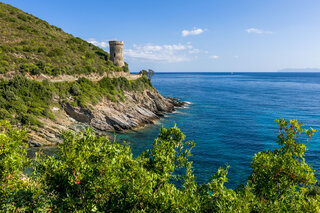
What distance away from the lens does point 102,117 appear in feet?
153

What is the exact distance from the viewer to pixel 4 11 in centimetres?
6975

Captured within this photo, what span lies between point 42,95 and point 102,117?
12.6 metres

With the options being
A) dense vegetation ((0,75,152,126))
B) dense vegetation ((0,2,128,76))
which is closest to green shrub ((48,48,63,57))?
dense vegetation ((0,2,128,76))

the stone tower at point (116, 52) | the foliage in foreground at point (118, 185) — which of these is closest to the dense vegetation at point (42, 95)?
the stone tower at point (116, 52)

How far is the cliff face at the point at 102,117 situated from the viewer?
36.0 meters

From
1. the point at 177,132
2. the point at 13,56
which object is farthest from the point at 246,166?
the point at 13,56

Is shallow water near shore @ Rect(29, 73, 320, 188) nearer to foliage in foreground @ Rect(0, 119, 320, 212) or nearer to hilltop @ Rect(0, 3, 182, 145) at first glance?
hilltop @ Rect(0, 3, 182, 145)

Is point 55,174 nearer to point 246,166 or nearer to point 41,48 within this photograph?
point 246,166

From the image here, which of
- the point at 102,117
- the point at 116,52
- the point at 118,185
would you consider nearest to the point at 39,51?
the point at 116,52

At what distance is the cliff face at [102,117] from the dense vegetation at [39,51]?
13280 mm

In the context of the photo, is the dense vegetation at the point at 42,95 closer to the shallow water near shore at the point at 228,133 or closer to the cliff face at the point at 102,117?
the cliff face at the point at 102,117

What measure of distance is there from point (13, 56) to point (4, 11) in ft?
111

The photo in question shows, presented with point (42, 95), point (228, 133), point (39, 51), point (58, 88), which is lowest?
point (228, 133)

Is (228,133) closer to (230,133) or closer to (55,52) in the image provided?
(230,133)
